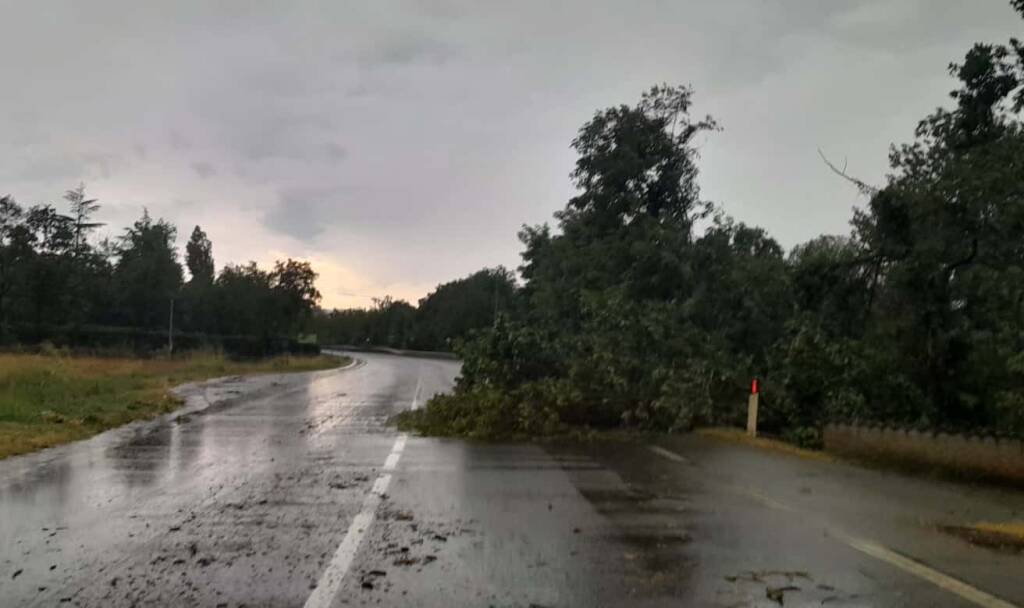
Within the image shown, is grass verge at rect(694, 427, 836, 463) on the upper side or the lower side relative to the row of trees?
lower

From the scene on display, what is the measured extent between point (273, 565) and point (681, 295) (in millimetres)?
17312

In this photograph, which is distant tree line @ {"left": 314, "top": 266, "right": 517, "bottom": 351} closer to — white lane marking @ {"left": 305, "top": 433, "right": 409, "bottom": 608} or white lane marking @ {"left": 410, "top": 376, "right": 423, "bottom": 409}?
white lane marking @ {"left": 410, "top": 376, "right": 423, "bottom": 409}

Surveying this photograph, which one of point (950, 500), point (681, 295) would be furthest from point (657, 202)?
point (950, 500)

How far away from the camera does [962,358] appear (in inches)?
603

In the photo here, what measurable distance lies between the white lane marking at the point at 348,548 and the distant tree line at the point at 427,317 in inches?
2711

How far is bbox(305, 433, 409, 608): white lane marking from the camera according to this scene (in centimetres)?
618

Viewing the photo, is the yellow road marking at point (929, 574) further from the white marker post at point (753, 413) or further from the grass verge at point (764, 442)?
the white marker post at point (753, 413)

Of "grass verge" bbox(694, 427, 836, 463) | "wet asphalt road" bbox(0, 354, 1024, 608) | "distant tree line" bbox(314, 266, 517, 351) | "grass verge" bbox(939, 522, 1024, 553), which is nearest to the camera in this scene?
"wet asphalt road" bbox(0, 354, 1024, 608)

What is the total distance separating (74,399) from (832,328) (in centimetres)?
1746

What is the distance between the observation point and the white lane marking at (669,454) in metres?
13.8

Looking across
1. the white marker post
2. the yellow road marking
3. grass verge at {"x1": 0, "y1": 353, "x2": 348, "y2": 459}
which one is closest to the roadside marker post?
the white marker post

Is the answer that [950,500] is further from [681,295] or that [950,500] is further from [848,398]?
[681,295]

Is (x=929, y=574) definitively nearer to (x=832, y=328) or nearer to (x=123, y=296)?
(x=832, y=328)

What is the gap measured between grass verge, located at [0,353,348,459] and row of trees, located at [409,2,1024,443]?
21.1 feet
